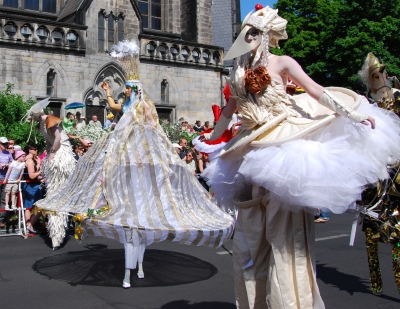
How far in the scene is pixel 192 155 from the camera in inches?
509

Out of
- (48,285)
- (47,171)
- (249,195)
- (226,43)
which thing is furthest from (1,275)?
(226,43)

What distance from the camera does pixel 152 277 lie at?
683 cm

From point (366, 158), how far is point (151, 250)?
17.6 ft

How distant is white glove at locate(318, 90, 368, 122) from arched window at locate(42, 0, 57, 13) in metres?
23.8

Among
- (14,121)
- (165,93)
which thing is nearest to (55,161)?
(14,121)

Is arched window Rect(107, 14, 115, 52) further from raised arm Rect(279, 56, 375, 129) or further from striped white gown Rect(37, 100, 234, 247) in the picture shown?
raised arm Rect(279, 56, 375, 129)

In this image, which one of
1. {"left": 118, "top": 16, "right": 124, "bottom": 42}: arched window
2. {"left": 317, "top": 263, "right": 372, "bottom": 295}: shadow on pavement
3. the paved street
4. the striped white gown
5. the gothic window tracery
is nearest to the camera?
the paved street

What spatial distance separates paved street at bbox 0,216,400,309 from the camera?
227 inches

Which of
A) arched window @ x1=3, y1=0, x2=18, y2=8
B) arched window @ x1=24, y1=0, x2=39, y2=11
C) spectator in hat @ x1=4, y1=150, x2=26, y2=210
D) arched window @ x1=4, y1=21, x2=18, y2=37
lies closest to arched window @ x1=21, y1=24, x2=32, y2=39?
arched window @ x1=4, y1=21, x2=18, y2=37

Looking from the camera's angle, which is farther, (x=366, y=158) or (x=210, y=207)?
(x=210, y=207)

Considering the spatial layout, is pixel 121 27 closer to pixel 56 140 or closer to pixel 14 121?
pixel 14 121

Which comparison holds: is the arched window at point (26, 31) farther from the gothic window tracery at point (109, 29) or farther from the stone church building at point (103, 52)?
the gothic window tracery at point (109, 29)

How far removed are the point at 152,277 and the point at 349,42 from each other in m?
24.0

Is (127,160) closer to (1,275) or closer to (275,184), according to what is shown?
(1,275)
